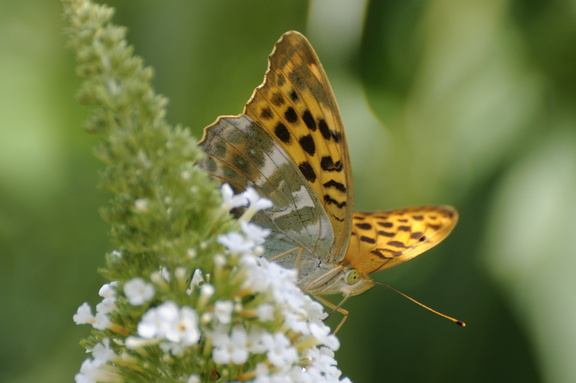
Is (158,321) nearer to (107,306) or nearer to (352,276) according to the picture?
(107,306)

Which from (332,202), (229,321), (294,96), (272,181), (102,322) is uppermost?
(294,96)

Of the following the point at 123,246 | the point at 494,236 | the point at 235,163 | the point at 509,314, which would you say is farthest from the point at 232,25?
the point at 123,246

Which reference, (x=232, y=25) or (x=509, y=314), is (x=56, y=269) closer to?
(x=232, y=25)

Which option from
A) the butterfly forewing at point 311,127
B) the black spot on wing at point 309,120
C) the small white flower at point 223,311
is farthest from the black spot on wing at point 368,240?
the small white flower at point 223,311

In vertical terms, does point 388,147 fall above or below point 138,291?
above

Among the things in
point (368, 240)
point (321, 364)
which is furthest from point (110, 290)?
point (368, 240)

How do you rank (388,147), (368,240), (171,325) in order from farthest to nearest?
(388,147) < (368,240) < (171,325)

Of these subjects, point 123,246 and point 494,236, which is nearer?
point 123,246
